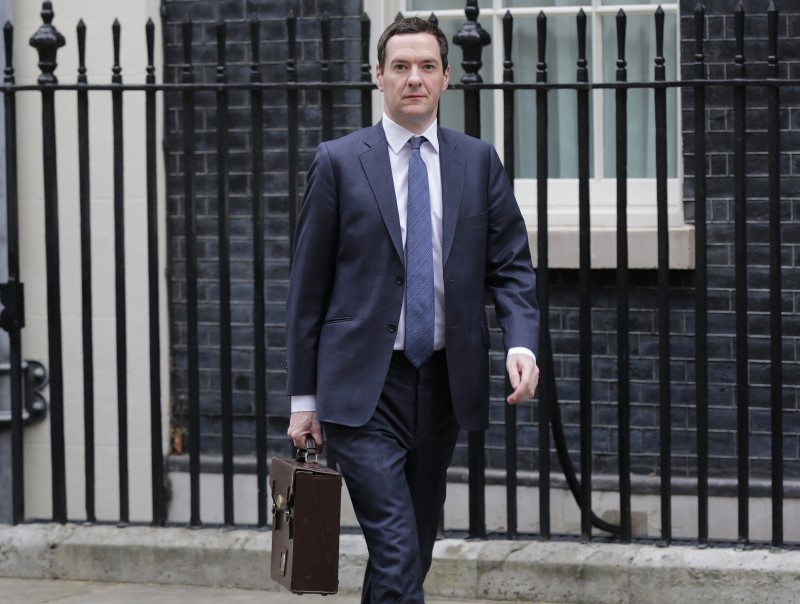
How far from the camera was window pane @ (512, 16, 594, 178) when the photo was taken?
7.37 metres

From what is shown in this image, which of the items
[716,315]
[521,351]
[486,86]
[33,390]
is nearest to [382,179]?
[521,351]

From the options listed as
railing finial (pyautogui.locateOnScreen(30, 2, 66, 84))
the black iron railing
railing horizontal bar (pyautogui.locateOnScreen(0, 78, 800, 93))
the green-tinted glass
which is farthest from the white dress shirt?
the green-tinted glass

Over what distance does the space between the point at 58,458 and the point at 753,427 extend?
2991 mm

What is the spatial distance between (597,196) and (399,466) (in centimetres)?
321

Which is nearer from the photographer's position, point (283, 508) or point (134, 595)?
point (283, 508)

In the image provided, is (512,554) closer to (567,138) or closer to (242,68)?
(567,138)

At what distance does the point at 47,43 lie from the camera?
6.12 m

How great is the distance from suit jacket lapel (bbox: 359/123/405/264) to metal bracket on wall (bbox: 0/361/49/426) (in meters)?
3.62

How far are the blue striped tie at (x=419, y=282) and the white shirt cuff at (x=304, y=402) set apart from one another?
1.00ft

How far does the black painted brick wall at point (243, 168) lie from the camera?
732cm

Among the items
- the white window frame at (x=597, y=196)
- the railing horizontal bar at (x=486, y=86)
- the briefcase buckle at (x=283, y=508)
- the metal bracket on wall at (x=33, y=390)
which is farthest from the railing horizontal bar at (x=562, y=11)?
the briefcase buckle at (x=283, y=508)

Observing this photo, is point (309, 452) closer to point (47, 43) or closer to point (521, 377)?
point (521, 377)

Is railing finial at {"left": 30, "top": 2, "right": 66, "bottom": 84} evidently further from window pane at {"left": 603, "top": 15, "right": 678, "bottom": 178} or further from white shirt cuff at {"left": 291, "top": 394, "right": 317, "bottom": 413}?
window pane at {"left": 603, "top": 15, "right": 678, "bottom": 178}

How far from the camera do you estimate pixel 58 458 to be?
6.26 meters
